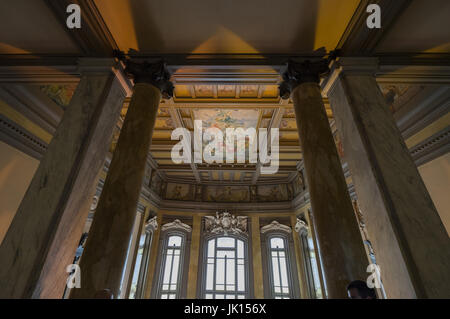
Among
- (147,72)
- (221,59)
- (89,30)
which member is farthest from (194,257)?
(89,30)

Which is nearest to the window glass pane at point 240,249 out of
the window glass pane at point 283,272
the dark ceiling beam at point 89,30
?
the window glass pane at point 283,272

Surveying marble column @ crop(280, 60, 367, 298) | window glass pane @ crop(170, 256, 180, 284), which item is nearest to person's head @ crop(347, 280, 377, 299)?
marble column @ crop(280, 60, 367, 298)

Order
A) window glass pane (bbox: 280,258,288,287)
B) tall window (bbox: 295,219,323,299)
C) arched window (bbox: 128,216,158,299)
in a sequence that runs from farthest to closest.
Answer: window glass pane (bbox: 280,258,288,287), tall window (bbox: 295,219,323,299), arched window (bbox: 128,216,158,299)

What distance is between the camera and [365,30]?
3.32m

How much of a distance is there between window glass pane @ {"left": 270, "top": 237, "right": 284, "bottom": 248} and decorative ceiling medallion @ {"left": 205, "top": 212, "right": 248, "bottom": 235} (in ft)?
4.24

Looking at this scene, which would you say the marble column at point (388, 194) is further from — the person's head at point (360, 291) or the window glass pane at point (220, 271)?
the window glass pane at point (220, 271)

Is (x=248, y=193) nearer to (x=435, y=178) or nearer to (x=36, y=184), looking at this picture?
(x=435, y=178)

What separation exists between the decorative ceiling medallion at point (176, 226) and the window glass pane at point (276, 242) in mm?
3897

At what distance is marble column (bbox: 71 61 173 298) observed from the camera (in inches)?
87.8

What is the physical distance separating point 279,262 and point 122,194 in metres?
9.37

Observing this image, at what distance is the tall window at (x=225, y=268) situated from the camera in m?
9.74

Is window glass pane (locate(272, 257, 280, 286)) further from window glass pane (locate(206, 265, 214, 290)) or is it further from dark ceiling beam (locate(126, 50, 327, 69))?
dark ceiling beam (locate(126, 50, 327, 69))

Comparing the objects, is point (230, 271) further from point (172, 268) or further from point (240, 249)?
point (172, 268)
